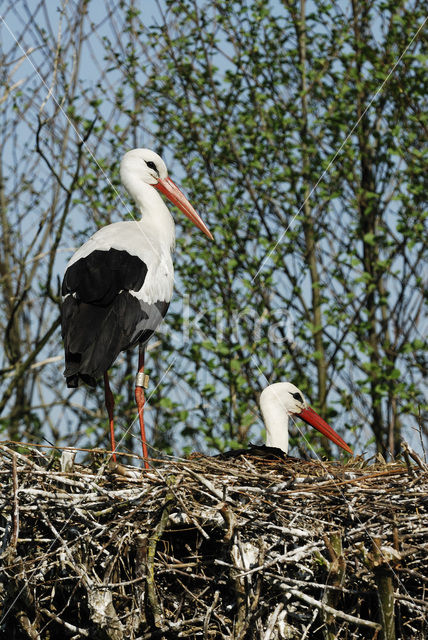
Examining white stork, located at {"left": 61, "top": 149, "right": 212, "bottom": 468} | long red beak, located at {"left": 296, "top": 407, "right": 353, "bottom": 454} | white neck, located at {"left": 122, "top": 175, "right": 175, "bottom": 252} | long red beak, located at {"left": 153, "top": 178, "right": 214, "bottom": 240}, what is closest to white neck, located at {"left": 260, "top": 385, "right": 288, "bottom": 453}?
long red beak, located at {"left": 296, "top": 407, "right": 353, "bottom": 454}

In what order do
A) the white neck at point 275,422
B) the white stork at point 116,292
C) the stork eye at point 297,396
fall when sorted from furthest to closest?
1. the stork eye at point 297,396
2. the white neck at point 275,422
3. the white stork at point 116,292

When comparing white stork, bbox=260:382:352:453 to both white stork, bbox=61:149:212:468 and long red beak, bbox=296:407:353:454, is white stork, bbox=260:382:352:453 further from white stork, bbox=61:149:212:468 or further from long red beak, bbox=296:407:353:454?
white stork, bbox=61:149:212:468

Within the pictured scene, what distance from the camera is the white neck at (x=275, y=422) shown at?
5750 mm

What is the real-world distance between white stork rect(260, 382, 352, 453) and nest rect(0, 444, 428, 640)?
160cm

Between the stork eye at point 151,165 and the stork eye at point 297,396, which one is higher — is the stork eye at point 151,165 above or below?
above

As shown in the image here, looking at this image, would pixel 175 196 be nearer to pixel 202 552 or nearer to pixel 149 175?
pixel 149 175

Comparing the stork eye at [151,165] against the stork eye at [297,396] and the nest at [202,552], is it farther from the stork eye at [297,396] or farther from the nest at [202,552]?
the nest at [202,552]

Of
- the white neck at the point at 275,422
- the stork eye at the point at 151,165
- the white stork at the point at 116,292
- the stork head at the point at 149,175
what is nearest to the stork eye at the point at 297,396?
the white neck at the point at 275,422

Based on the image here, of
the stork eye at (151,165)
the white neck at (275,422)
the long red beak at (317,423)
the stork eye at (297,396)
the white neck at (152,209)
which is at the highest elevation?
the stork eye at (151,165)

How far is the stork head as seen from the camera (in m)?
6.41

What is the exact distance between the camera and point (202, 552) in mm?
4027

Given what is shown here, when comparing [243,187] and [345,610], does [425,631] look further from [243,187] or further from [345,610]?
[243,187]

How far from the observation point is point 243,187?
9383mm

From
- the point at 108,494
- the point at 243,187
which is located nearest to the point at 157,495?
the point at 108,494
